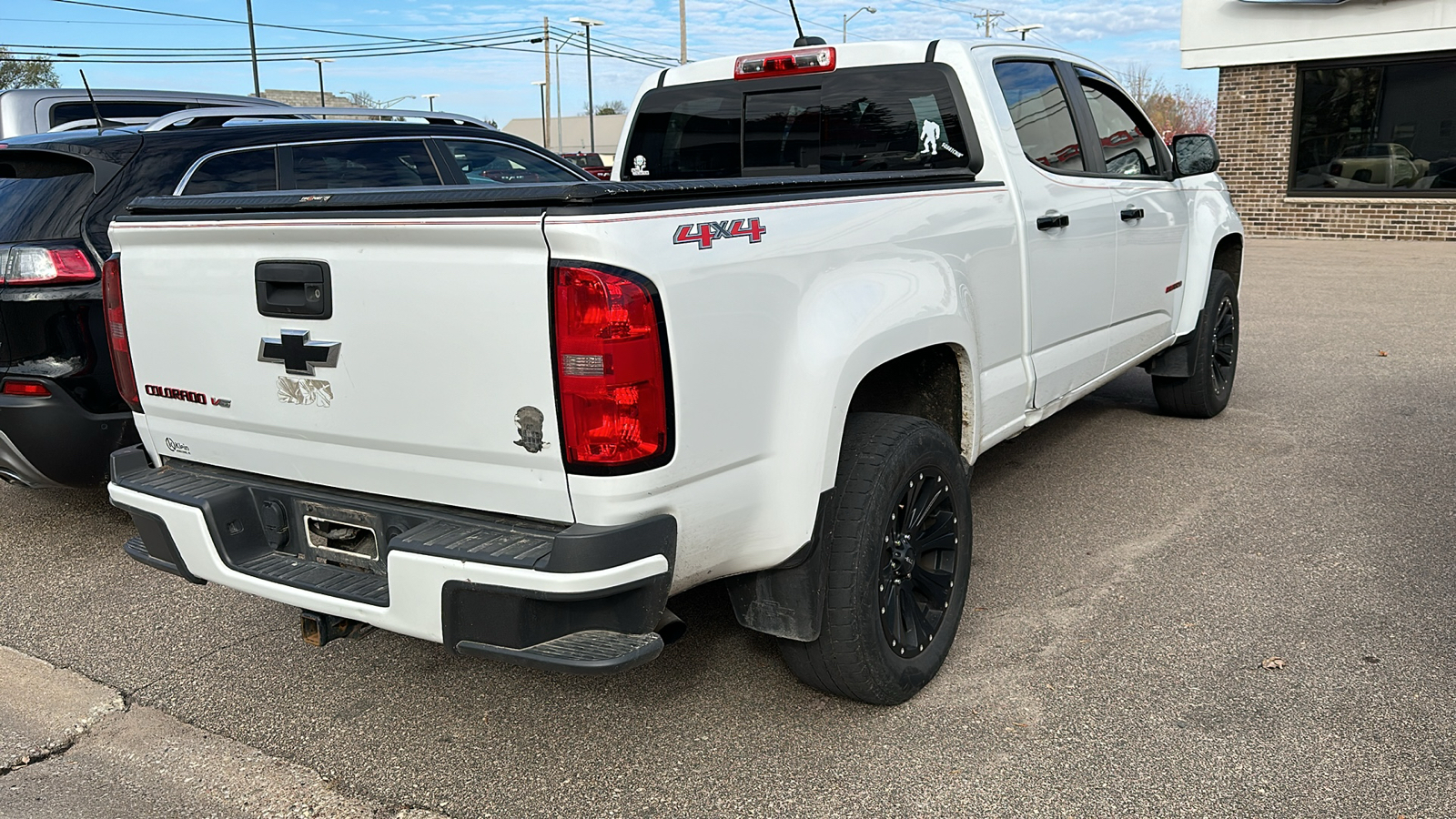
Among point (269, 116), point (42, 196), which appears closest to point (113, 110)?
point (269, 116)

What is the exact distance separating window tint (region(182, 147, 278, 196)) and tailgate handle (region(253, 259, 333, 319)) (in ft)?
8.00

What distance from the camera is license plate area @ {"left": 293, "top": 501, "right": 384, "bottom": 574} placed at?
2744 mm

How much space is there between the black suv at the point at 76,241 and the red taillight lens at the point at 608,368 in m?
2.44

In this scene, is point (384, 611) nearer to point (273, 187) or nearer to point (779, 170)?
point (779, 170)

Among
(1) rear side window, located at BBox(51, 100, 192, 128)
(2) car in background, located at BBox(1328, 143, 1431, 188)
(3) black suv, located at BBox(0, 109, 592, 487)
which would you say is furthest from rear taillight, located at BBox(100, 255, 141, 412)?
(2) car in background, located at BBox(1328, 143, 1431, 188)

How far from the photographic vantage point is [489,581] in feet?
7.81

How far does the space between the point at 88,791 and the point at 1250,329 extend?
30.1 feet

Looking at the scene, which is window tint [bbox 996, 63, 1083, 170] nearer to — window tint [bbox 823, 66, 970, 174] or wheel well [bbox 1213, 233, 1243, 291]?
window tint [bbox 823, 66, 970, 174]

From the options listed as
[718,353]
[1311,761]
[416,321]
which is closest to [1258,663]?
[1311,761]

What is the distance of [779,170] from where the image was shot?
452 cm

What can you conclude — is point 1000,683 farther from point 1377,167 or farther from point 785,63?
point 1377,167

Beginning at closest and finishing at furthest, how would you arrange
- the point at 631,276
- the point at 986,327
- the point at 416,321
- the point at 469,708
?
1. the point at 631,276
2. the point at 416,321
3. the point at 469,708
4. the point at 986,327

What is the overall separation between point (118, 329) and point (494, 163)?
316 cm

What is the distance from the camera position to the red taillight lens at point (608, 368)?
7.54 ft
